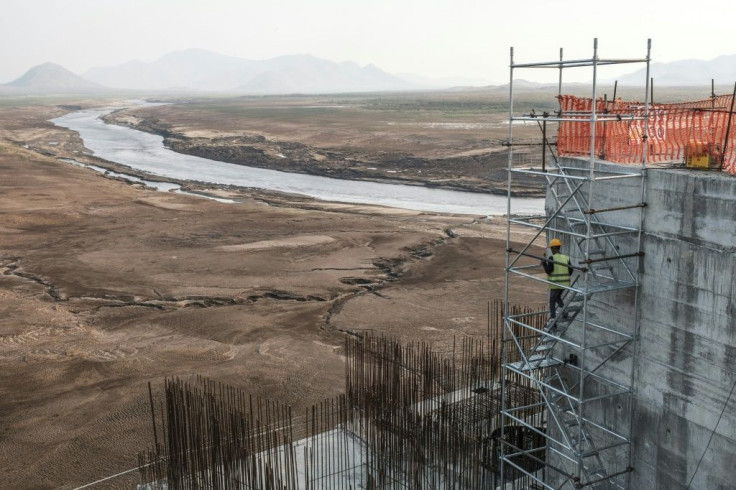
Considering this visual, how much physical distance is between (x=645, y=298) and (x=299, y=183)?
153 feet

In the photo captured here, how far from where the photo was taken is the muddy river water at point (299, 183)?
1742 inches

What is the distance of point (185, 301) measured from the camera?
2552 cm

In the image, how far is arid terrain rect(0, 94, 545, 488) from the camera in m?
17.3

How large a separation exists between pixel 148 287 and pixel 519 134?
52.8m

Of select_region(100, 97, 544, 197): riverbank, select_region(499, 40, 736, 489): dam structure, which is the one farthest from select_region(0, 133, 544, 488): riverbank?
select_region(100, 97, 544, 197): riverbank

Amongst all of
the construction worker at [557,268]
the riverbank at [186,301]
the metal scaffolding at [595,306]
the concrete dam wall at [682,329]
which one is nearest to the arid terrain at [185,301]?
the riverbank at [186,301]

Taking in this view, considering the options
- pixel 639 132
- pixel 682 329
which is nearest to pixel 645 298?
pixel 682 329

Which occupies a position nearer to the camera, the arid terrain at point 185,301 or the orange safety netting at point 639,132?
the orange safety netting at point 639,132

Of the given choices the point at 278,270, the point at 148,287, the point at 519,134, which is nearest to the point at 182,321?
the point at 148,287

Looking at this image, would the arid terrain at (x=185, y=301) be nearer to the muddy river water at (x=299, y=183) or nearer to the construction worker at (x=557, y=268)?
the muddy river water at (x=299, y=183)

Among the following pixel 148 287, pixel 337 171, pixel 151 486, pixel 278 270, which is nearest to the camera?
pixel 151 486

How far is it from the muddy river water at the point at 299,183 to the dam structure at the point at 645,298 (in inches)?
1077

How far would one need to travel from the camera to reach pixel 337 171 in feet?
195

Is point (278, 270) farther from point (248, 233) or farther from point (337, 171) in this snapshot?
point (337, 171)
